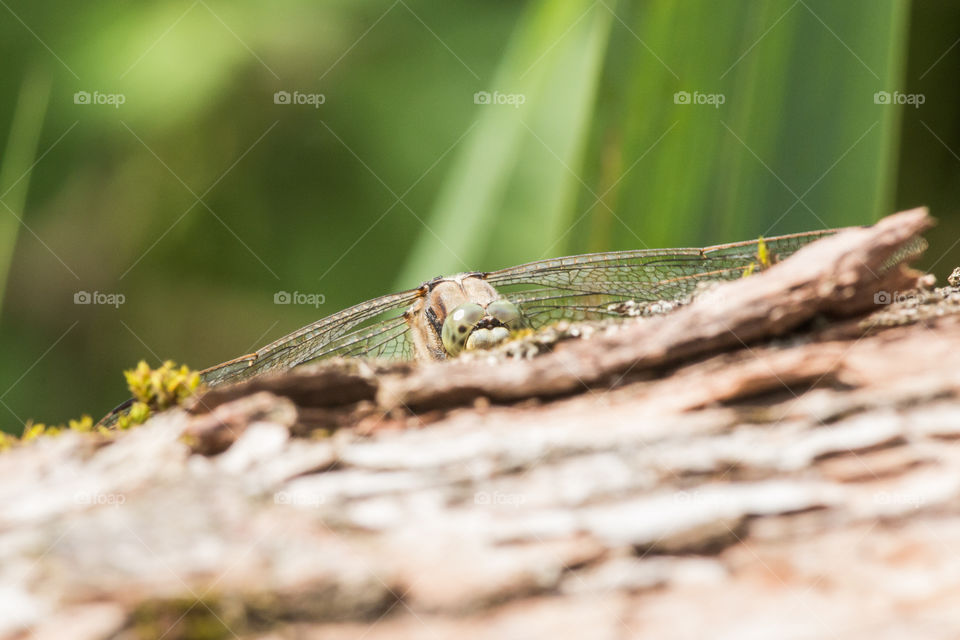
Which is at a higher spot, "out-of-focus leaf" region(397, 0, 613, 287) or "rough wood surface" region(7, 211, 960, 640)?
"out-of-focus leaf" region(397, 0, 613, 287)

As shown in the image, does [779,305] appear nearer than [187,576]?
No

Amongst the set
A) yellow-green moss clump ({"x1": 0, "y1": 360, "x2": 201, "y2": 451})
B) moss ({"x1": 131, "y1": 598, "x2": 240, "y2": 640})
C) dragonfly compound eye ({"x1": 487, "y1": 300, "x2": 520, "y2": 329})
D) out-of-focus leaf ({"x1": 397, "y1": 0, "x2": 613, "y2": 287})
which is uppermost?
out-of-focus leaf ({"x1": 397, "y1": 0, "x2": 613, "y2": 287})

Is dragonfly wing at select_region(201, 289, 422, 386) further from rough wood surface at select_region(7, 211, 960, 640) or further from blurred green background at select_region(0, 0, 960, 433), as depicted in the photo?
rough wood surface at select_region(7, 211, 960, 640)

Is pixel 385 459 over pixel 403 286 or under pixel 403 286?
under

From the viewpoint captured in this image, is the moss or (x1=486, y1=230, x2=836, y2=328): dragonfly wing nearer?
the moss

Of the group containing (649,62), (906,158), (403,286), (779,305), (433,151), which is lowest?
(779,305)

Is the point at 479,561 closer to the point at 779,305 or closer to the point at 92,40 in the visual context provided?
the point at 779,305

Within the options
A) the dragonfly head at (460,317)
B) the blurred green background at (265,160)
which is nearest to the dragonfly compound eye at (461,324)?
the dragonfly head at (460,317)

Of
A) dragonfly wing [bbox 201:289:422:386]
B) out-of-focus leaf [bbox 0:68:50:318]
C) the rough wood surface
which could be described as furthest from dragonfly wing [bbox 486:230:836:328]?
out-of-focus leaf [bbox 0:68:50:318]

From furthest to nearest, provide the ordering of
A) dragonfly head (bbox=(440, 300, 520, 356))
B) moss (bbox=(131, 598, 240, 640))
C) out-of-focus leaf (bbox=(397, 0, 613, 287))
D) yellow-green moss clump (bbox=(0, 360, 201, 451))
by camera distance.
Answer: out-of-focus leaf (bbox=(397, 0, 613, 287)) < dragonfly head (bbox=(440, 300, 520, 356)) < yellow-green moss clump (bbox=(0, 360, 201, 451)) < moss (bbox=(131, 598, 240, 640))

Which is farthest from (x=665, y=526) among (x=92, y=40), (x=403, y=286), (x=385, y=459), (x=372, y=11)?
(x=92, y=40)
